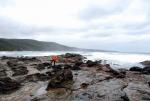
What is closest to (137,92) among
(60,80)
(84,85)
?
(84,85)

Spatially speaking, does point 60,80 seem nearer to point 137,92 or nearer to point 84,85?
point 84,85

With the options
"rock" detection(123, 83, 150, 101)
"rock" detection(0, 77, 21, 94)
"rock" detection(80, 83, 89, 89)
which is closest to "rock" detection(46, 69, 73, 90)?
"rock" detection(80, 83, 89, 89)

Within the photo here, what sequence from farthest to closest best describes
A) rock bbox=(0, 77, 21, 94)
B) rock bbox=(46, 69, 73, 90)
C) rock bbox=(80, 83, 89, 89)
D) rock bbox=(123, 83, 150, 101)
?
rock bbox=(80, 83, 89, 89) < rock bbox=(46, 69, 73, 90) < rock bbox=(0, 77, 21, 94) < rock bbox=(123, 83, 150, 101)

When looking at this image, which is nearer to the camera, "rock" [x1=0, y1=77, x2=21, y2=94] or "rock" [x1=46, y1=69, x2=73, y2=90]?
"rock" [x1=0, y1=77, x2=21, y2=94]

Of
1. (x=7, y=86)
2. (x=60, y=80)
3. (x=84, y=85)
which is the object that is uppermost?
(x=60, y=80)

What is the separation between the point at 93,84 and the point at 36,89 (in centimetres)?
470

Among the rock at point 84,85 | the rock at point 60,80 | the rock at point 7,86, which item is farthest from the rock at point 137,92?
the rock at point 7,86

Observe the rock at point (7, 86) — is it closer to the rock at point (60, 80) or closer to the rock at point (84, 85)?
the rock at point (60, 80)

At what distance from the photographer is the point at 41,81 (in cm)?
2244

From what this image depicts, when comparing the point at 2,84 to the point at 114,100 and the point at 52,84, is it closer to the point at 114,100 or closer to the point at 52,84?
the point at 52,84

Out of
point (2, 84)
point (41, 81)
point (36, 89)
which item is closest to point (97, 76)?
point (41, 81)

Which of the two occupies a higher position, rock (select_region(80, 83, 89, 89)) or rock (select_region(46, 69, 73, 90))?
rock (select_region(46, 69, 73, 90))

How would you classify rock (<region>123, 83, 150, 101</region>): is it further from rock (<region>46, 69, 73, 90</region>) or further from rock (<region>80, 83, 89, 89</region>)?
rock (<region>46, 69, 73, 90</region>)

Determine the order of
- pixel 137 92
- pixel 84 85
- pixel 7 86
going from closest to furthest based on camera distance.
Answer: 1. pixel 137 92
2. pixel 7 86
3. pixel 84 85
